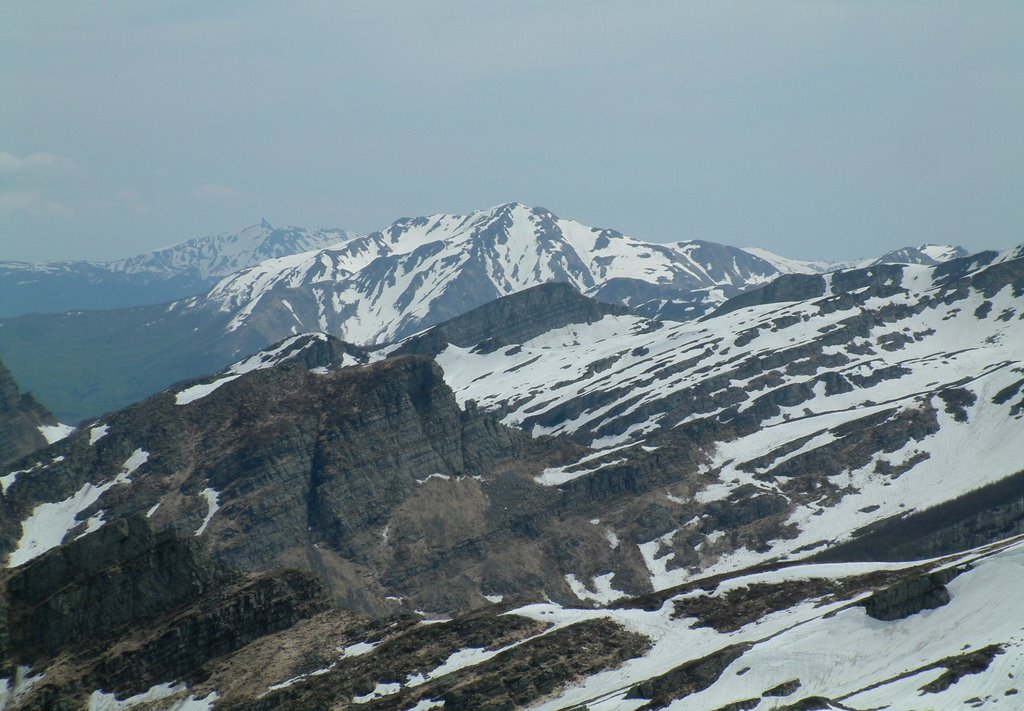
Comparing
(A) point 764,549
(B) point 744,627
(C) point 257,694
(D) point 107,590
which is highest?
(D) point 107,590

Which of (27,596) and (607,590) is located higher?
(27,596)

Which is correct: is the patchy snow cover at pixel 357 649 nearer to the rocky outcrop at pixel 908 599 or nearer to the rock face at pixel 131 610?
the rock face at pixel 131 610

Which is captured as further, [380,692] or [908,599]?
[380,692]

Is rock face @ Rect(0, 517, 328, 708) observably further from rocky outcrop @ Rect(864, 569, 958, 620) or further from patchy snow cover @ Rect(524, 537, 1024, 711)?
rocky outcrop @ Rect(864, 569, 958, 620)

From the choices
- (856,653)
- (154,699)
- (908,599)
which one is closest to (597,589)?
(154,699)

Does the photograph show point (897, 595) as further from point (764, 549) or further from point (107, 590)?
point (764, 549)

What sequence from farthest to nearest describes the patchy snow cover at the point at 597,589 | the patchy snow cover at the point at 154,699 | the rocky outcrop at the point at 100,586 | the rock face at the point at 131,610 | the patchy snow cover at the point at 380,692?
the patchy snow cover at the point at 597,589 < the rocky outcrop at the point at 100,586 < the rock face at the point at 131,610 < the patchy snow cover at the point at 154,699 < the patchy snow cover at the point at 380,692

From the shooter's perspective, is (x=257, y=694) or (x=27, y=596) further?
(x=27, y=596)

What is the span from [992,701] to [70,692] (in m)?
74.6

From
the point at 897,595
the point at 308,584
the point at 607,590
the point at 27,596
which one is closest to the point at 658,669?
the point at 897,595

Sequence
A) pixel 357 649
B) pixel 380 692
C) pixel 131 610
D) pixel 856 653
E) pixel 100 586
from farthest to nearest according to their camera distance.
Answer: pixel 131 610, pixel 100 586, pixel 357 649, pixel 380 692, pixel 856 653

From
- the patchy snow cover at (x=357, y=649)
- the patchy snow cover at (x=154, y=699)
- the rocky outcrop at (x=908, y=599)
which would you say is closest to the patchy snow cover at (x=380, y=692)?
the patchy snow cover at (x=357, y=649)

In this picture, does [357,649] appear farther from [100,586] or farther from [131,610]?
[100,586]

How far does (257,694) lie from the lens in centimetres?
9325
